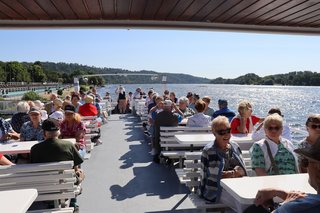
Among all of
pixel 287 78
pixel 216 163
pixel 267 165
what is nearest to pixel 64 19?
pixel 216 163

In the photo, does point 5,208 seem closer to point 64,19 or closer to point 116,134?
point 64,19

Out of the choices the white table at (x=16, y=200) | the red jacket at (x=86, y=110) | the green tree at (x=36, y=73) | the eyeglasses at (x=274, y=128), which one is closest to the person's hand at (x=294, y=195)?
the eyeglasses at (x=274, y=128)

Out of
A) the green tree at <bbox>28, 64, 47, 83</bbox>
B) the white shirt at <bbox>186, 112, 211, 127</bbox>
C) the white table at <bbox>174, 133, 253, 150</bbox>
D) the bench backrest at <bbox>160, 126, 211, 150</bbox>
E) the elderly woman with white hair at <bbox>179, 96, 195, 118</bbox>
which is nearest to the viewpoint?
the white table at <bbox>174, 133, 253, 150</bbox>

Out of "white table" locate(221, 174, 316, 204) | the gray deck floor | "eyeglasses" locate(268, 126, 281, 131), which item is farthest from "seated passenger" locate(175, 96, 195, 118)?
"white table" locate(221, 174, 316, 204)

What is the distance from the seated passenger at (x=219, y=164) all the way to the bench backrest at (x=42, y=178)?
4.01 ft

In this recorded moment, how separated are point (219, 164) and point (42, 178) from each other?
5.15 feet

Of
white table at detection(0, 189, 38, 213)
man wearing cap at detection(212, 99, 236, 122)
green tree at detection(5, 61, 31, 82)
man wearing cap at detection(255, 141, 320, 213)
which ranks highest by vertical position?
man wearing cap at detection(255, 141, 320, 213)

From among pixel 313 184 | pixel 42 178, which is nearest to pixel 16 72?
pixel 42 178

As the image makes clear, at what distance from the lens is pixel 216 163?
2.88 meters

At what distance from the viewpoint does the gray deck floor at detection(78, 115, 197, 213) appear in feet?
12.6

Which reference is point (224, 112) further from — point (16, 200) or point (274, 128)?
point (16, 200)

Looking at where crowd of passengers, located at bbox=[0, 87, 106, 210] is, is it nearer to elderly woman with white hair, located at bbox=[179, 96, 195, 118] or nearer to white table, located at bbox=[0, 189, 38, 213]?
white table, located at bbox=[0, 189, 38, 213]

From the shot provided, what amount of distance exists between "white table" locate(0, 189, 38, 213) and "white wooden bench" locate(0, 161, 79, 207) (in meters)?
0.56

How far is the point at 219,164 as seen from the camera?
287 cm
